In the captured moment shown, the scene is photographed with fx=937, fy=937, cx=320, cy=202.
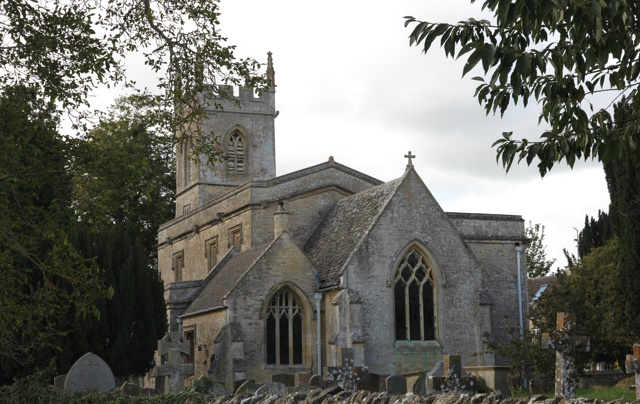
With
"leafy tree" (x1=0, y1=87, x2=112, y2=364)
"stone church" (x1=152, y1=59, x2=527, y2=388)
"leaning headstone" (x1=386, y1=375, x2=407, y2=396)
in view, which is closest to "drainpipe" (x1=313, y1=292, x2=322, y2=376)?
"stone church" (x1=152, y1=59, x2=527, y2=388)

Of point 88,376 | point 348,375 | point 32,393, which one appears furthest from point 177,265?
point 32,393

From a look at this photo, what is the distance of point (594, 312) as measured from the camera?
27031mm

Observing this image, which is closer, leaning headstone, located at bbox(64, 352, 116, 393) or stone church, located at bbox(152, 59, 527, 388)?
leaning headstone, located at bbox(64, 352, 116, 393)

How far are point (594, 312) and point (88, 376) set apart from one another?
15897 mm

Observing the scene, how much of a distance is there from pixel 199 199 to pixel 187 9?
28421mm

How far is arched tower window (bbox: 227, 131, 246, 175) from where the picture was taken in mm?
43062

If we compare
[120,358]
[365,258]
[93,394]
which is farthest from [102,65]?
[365,258]

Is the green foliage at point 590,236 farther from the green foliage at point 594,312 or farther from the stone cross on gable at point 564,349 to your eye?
the stone cross on gable at point 564,349

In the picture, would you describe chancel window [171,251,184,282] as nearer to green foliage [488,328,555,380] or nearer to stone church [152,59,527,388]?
stone church [152,59,527,388]

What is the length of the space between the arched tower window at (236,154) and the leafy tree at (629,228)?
20.8m

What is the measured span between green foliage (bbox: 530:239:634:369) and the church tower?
50.1 feet

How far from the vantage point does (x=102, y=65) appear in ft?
42.4

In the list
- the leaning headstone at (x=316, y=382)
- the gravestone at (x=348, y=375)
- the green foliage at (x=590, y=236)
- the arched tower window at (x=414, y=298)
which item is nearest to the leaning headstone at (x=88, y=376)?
the leaning headstone at (x=316, y=382)

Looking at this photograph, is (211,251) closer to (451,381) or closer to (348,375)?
(348,375)
